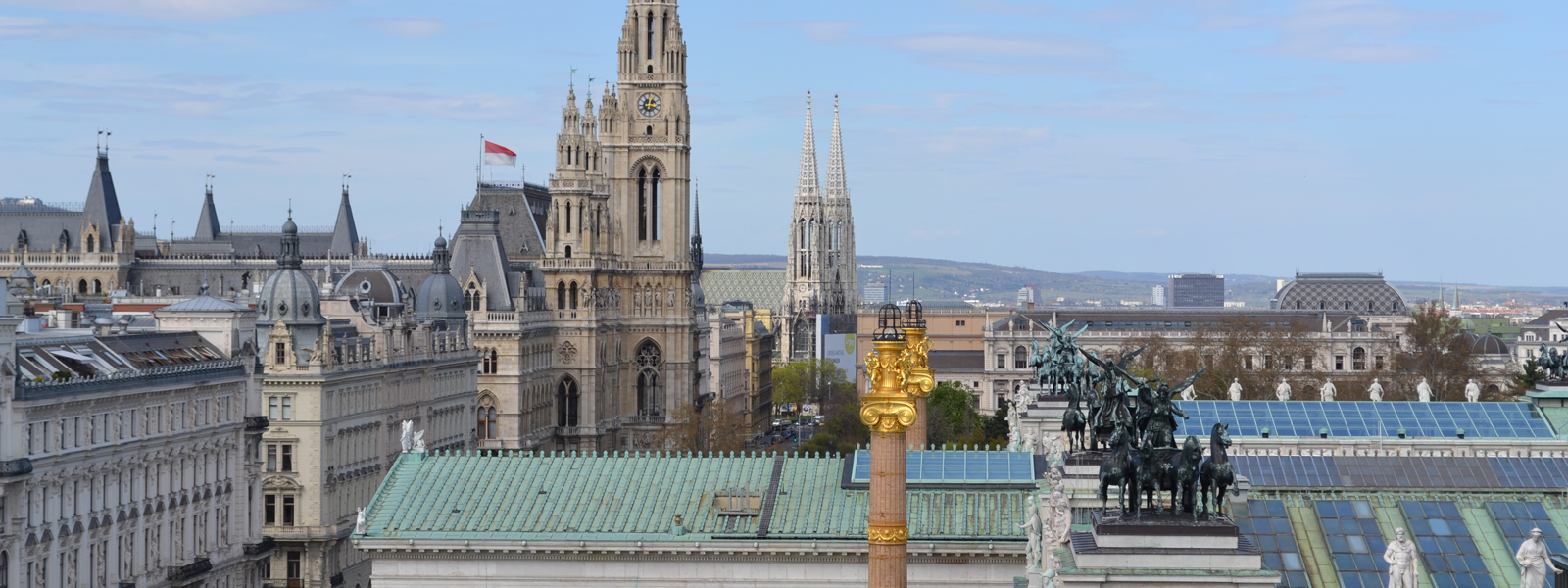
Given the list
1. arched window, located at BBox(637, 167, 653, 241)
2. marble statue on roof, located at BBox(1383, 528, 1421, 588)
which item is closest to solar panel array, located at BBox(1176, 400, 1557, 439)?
marble statue on roof, located at BBox(1383, 528, 1421, 588)

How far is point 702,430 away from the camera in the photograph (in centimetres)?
16900

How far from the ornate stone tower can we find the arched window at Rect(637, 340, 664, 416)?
0.12 m

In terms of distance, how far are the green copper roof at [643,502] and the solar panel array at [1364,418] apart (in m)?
15.7

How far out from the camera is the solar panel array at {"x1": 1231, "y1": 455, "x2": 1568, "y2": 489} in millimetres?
57844

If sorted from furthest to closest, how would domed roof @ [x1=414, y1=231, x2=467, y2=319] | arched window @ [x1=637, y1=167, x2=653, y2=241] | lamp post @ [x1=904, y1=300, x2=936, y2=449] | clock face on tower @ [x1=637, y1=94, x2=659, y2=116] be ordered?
arched window @ [x1=637, y1=167, x2=653, y2=241] → clock face on tower @ [x1=637, y1=94, x2=659, y2=116] → domed roof @ [x1=414, y1=231, x2=467, y2=319] → lamp post @ [x1=904, y1=300, x2=936, y2=449]

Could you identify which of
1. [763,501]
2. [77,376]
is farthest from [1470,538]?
[77,376]

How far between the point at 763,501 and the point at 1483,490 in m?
23.2

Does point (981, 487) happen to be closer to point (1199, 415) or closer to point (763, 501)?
point (763, 501)

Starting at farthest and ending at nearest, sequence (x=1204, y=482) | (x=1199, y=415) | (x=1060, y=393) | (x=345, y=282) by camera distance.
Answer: (x=345, y=282) < (x=1199, y=415) < (x=1060, y=393) < (x=1204, y=482)

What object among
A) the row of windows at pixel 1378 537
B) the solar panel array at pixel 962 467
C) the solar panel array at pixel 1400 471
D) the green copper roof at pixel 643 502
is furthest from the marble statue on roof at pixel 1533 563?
the solar panel array at pixel 962 467

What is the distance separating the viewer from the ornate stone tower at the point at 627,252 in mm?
175375

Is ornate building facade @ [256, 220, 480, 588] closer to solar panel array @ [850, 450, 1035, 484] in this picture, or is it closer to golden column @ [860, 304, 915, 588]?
solar panel array @ [850, 450, 1035, 484]

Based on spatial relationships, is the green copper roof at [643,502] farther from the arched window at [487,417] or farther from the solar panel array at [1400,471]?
the arched window at [487,417]

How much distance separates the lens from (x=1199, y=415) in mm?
86000
